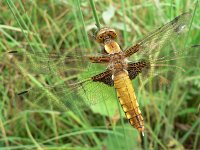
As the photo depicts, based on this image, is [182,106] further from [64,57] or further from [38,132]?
[64,57]

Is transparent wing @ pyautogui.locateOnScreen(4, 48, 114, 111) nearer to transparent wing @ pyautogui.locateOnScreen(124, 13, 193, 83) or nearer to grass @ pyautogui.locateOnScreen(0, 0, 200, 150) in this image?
transparent wing @ pyautogui.locateOnScreen(124, 13, 193, 83)

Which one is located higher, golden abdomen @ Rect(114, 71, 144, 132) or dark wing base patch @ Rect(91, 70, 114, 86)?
dark wing base patch @ Rect(91, 70, 114, 86)

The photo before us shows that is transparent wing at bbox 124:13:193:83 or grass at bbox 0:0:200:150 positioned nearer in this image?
transparent wing at bbox 124:13:193:83

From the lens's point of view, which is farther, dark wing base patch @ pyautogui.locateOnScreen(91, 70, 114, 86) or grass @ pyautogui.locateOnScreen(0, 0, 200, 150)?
grass @ pyautogui.locateOnScreen(0, 0, 200, 150)

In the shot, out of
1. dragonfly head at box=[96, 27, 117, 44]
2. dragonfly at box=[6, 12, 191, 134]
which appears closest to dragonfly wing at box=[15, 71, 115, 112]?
dragonfly at box=[6, 12, 191, 134]

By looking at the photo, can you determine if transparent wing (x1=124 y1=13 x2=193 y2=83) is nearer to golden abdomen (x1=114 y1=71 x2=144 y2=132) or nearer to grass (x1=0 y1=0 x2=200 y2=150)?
golden abdomen (x1=114 y1=71 x2=144 y2=132)

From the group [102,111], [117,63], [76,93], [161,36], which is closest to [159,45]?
[161,36]

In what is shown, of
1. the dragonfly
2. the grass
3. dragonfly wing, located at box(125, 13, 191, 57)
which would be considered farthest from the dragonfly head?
the grass

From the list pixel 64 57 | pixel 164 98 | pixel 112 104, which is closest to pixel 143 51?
pixel 64 57
